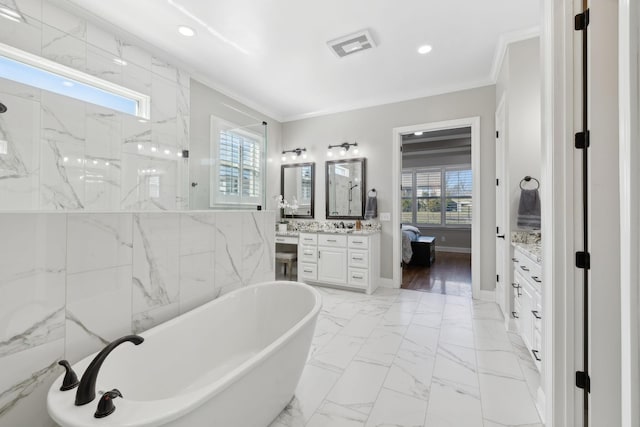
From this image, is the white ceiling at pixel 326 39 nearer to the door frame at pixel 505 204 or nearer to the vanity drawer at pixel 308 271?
the door frame at pixel 505 204

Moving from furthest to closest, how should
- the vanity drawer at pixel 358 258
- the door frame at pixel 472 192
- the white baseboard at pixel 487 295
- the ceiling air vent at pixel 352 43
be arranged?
1. the vanity drawer at pixel 358 258
2. the door frame at pixel 472 192
3. the white baseboard at pixel 487 295
4. the ceiling air vent at pixel 352 43

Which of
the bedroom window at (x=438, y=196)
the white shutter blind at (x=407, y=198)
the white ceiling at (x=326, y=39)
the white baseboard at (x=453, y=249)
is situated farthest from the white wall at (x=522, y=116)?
the white shutter blind at (x=407, y=198)

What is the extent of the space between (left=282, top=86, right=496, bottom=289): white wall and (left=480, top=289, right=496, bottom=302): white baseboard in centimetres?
7

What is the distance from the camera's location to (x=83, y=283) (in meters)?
1.24

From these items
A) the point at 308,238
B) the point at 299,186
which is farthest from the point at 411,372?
the point at 299,186

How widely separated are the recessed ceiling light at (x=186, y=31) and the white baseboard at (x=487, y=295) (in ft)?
14.0

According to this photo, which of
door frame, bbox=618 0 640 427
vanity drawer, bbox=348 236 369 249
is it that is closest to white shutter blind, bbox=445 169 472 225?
vanity drawer, bbox=348 236 369 249

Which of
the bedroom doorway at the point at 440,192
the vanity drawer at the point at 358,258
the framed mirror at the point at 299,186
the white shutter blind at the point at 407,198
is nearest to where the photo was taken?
the vanity drawer at the point at 358,258

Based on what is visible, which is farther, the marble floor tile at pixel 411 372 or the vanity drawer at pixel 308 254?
the vanity drawer at pixel 308 254

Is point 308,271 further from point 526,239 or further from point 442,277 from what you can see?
point 526,239

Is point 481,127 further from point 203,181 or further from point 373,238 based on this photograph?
point 203,181

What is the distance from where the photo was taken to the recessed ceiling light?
251 centimetres

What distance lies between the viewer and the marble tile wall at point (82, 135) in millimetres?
1820

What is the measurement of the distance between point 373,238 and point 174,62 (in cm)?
321
